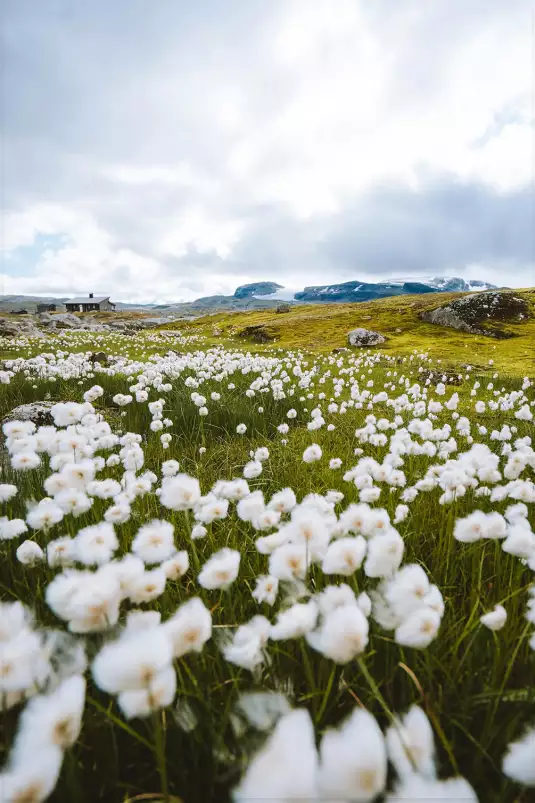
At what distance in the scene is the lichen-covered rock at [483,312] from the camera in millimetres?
27016

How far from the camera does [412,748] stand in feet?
3.55

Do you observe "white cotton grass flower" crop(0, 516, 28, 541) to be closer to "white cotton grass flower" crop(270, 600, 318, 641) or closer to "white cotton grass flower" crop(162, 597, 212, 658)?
"white cotton grass flower" crop(162, 597, 212, 658)

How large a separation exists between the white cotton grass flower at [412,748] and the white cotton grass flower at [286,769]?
0.30 meters

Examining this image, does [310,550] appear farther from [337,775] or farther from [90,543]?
[90,543]

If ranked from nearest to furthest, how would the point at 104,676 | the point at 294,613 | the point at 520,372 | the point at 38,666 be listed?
the point at 104,676, the point at 38,666, the point at 294,613, the point at 520,372

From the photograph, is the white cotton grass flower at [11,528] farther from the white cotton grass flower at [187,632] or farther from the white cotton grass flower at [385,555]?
the white cotton grass flower at [385,555]

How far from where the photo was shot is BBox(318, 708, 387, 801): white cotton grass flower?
0.89m

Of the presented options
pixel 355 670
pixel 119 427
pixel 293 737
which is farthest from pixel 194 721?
pixel 119 427

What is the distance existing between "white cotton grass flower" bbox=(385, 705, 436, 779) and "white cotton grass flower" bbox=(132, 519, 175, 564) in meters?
1.15

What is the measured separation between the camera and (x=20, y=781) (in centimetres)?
92

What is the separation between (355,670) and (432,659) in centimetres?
38

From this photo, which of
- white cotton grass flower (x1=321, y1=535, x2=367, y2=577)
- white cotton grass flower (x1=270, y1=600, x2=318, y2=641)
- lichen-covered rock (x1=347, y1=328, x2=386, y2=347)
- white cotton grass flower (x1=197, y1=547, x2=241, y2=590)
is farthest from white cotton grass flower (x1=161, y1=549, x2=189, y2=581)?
lichen-covered rock (x1=347, y1=328, x2=386, y2=347)

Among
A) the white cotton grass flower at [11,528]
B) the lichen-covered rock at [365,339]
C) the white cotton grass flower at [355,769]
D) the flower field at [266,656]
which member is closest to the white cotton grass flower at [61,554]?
the flower field at [266,656]

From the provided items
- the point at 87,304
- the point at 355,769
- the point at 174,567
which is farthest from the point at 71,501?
the point at 87,304
